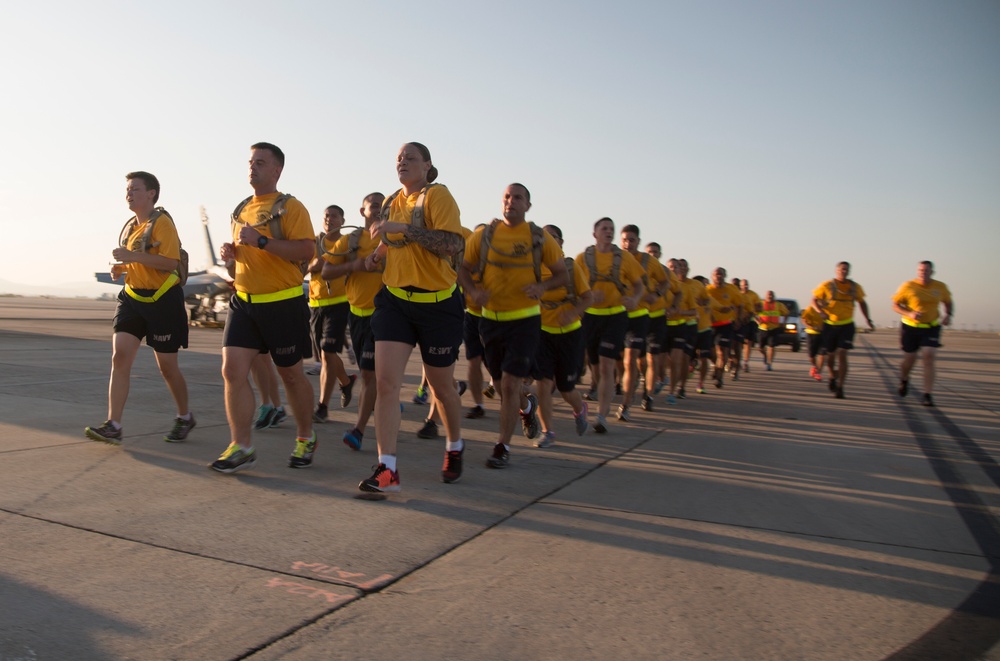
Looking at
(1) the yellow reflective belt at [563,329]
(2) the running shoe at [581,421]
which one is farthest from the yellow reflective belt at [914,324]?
(1) the yellow reflective belt at [563,329]

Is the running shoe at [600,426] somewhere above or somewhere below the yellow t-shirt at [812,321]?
below

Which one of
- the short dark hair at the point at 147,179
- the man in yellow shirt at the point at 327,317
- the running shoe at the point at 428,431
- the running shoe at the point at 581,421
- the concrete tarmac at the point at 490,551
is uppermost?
the short dark hair at the point at 147,179

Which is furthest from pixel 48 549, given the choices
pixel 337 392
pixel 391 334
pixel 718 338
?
pixel 718 338

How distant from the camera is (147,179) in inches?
238

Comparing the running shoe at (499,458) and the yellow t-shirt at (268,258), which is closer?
the yellow t-shirt at (268,258)

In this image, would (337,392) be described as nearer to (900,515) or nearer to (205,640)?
(900,515)

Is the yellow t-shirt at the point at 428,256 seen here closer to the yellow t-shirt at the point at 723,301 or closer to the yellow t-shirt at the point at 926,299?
the yellow t-shirt at the point at 926,299

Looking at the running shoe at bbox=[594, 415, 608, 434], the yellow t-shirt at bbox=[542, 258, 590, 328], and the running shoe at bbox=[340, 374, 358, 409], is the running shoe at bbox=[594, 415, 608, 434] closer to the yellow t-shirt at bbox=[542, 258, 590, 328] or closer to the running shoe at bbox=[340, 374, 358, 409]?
the yellow t-shirt at bbox=[542, 258, 590, 328]

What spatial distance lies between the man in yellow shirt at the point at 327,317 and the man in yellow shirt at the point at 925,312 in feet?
27.0

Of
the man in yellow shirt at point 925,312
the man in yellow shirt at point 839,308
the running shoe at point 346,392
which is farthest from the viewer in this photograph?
the man in yellow shirt at point 839,308

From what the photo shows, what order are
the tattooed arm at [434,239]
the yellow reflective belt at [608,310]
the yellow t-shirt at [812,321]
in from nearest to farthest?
the tattooed arm at [434,239] < the yellow reflective belt at [608,310] < the yellow t-shirt at [812,321]

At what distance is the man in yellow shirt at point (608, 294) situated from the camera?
778 cm

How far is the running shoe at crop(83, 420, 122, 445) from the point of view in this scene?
18.3 ft

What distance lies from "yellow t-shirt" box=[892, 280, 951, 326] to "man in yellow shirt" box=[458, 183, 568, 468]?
779cm
